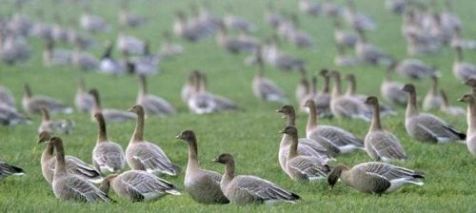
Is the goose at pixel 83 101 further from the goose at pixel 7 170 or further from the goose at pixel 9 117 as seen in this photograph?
the goose at pixel 7 170

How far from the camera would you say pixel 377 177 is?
1423 cm

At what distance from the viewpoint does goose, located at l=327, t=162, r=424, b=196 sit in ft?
46.6

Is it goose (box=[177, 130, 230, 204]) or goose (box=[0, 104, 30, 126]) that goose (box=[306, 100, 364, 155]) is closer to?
goose (box=[177, 130, 230, 204])

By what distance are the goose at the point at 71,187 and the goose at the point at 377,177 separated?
10.4 ft

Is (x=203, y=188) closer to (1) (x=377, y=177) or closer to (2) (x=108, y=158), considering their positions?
(1) (x=377, y=177)

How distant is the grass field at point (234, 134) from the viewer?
13539 mm

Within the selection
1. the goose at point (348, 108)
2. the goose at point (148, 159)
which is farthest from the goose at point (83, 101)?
the goose at point (148, 159)

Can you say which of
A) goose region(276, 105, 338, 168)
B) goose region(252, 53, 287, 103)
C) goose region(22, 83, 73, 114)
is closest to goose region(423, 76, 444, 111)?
goose region(252, 53, 287, 103)

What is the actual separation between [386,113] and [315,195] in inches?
432

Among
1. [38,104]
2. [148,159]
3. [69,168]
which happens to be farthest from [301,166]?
[38,104]

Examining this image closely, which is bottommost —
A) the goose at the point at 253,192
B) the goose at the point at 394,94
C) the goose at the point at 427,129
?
the goose at the point at 253,192

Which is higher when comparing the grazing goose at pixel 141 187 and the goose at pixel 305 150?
the goose at pixel 305 150

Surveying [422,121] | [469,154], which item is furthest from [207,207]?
[422,121]

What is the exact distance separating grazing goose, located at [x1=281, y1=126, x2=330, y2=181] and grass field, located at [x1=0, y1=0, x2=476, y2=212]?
0.15 meters
